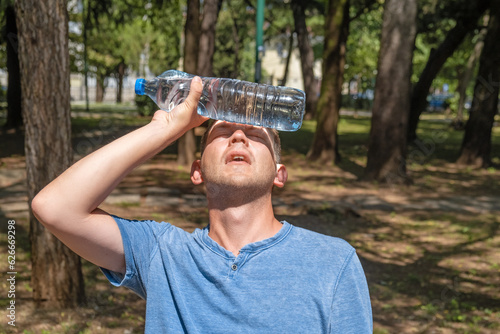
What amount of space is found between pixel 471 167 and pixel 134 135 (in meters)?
14.7

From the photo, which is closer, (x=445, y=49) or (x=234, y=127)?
(x=234, y=127)

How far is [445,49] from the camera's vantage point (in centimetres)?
1823

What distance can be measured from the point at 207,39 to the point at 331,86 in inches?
140

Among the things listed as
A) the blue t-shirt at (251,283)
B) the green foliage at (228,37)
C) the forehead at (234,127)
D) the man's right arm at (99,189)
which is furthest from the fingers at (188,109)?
the green foliage at (228,37)

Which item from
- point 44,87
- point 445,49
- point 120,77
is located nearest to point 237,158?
point 44,87

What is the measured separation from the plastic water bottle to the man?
440mm

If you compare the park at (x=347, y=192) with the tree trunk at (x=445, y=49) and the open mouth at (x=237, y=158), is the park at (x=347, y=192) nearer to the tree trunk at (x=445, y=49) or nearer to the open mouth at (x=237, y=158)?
the tree trunk at (x=445, y=49)

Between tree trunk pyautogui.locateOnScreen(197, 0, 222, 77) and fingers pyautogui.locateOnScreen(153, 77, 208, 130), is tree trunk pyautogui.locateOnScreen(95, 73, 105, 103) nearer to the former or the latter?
tree trunk pyautogui.locateOnScreen(197, 0, 222, 77)

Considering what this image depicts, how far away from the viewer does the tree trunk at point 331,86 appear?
48.8ft

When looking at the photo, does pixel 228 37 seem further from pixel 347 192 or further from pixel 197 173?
pixel 197 173

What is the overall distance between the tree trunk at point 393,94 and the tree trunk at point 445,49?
6763mm

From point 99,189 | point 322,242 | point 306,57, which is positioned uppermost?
point 306,57

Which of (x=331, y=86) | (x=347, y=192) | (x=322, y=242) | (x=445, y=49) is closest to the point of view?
(x=322, y=242)

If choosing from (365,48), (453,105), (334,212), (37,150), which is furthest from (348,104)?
(37,150)
